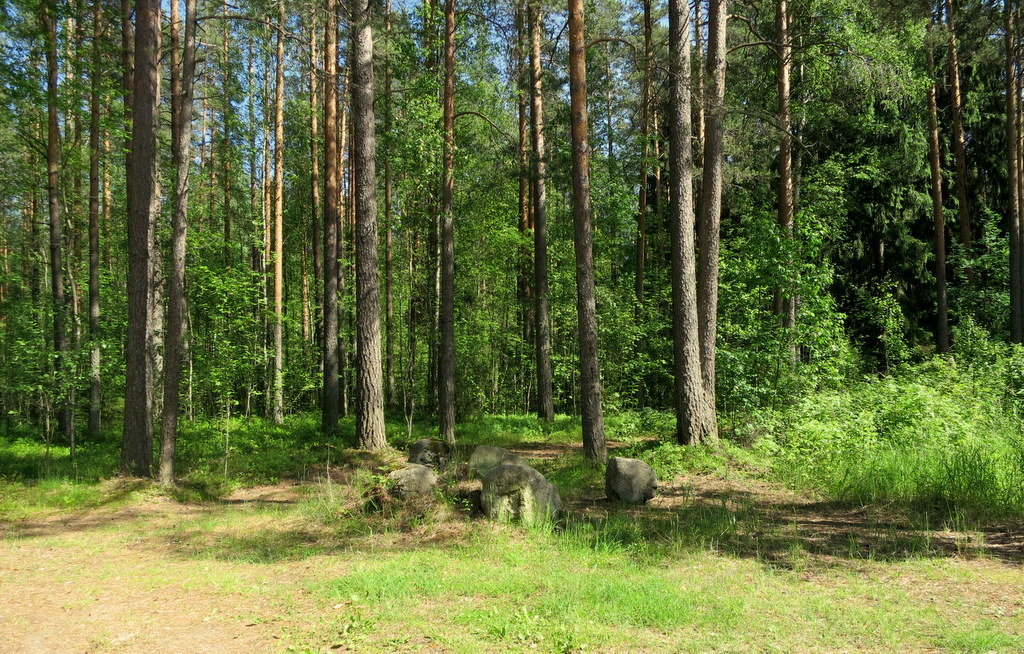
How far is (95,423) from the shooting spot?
14.6 m

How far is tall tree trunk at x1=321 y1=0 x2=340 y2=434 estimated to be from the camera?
14031mm

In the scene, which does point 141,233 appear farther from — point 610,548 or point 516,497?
point 610,548

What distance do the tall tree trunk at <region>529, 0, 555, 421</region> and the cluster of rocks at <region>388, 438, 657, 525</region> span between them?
734 centimetres

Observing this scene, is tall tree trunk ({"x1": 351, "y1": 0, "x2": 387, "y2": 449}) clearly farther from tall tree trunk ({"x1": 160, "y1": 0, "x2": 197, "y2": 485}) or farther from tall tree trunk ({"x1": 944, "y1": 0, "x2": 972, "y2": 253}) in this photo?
tall tree trunk ({"x1": 944, "y1": 0, "x2": 972, "y2": 253})

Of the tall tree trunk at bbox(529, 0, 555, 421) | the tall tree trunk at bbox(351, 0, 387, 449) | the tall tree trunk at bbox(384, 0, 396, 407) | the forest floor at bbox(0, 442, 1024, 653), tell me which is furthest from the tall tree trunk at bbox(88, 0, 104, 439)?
the tall tree trunk at bbox(529, 0, 555, 421)

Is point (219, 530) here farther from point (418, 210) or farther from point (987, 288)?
point (987, 288)

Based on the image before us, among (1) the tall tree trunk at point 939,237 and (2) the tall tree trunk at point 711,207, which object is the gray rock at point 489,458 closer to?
(2) the tall tree trunk at point 711,207

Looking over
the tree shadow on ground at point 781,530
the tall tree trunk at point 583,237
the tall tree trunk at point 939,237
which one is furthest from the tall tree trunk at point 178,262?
the tall tree trunk at point 939,237

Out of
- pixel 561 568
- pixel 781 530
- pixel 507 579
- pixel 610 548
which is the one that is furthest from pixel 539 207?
pixel 507 579

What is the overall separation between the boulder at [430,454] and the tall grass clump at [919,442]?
5.45 metres

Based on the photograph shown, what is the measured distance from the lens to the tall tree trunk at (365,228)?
11258 millimetres

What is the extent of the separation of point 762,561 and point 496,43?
1465cm

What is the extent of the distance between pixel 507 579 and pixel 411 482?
267cm

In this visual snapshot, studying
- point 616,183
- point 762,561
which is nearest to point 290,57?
point 616,183
